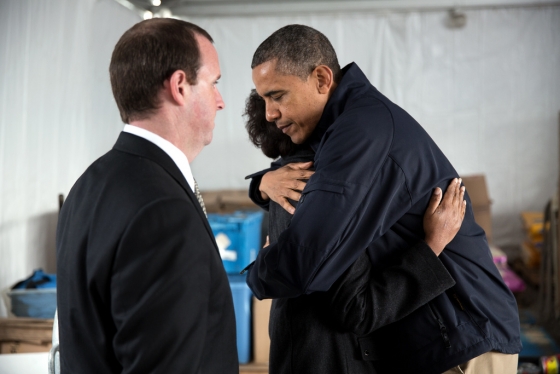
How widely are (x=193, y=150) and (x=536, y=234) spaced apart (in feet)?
14.4

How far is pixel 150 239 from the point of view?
0.82 metres

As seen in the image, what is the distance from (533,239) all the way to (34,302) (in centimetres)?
404

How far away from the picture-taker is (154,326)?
0.81 metres

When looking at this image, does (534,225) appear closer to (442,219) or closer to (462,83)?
(462,83)

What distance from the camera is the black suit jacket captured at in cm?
81

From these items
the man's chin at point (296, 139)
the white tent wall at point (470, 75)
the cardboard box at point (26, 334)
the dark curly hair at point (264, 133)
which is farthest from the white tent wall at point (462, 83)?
the man's chin at point (296, 139)

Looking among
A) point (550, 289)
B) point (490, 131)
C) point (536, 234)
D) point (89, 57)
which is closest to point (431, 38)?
point (490, 131)

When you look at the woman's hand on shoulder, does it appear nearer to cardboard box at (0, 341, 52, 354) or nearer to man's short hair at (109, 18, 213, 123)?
man's short hair at (109, 18, 213, 123)

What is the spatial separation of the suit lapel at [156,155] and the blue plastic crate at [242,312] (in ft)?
9.34

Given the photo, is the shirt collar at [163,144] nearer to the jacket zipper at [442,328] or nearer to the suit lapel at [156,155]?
the suit lapel at [156,155]

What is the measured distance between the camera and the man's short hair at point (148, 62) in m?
0.94

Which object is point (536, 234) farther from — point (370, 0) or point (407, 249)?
point (407, 249)

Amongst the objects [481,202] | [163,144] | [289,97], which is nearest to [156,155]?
[163,144]

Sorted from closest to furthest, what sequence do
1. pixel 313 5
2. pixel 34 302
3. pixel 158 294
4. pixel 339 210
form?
pixel 158 294, pixel 339 210, pixel 34 302, pixel 313 5
